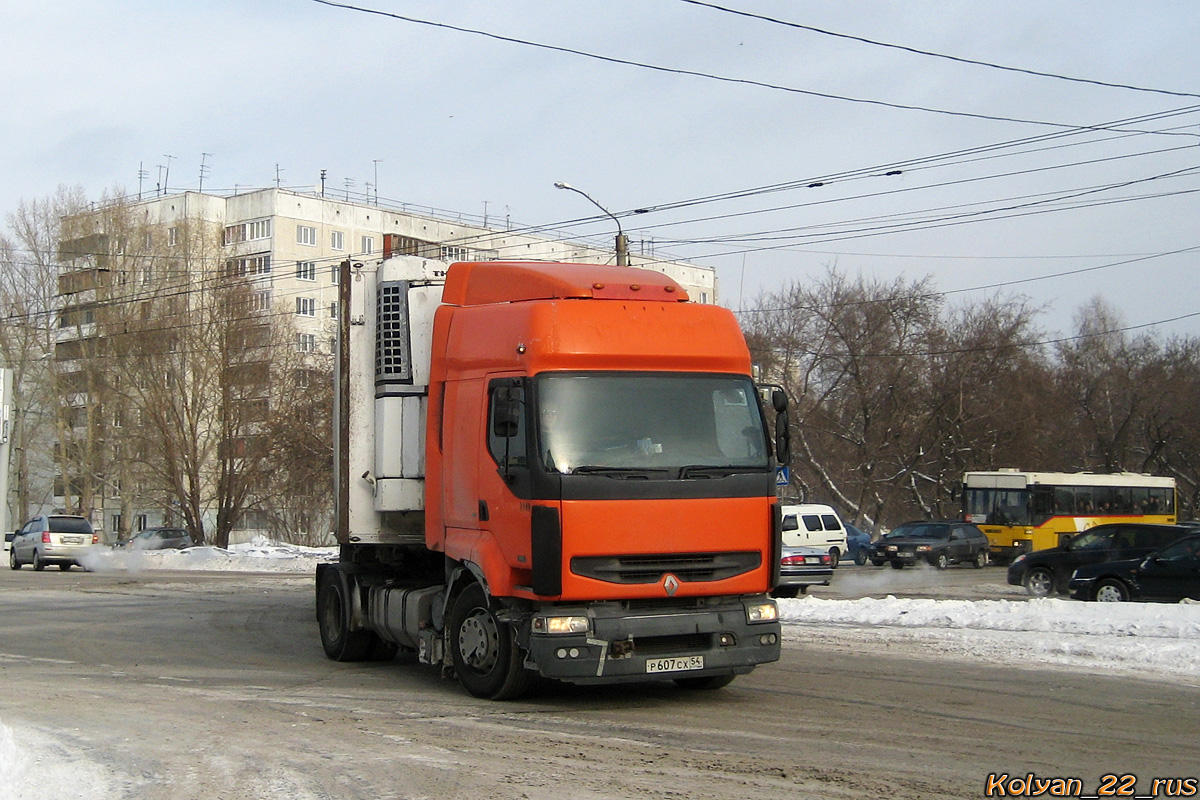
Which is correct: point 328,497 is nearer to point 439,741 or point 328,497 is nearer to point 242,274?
point 242,274

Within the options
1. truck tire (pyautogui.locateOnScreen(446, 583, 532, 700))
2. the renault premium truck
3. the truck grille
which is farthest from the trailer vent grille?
the truck grille

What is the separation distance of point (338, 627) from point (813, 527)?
19667mm

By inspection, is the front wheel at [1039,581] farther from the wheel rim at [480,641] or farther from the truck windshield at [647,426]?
the wheel rim at [480,641]

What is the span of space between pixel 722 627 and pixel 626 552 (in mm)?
1086

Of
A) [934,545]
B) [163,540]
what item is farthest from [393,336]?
[163,540]

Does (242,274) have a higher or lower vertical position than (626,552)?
higher

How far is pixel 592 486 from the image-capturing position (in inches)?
364

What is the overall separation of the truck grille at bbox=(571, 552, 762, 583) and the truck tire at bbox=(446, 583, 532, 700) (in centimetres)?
104

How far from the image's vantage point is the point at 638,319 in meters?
10.0

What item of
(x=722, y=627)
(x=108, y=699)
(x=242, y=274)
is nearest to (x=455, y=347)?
(x=722, y=627)

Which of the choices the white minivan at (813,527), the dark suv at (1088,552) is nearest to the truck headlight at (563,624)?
the dark suv at (1088,552)

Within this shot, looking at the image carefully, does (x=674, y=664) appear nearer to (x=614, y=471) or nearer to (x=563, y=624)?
(x=563, y=624)

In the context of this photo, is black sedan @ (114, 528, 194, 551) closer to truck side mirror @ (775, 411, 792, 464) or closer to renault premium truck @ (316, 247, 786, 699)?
renault premium truck @ (316, 247, 786, 699)

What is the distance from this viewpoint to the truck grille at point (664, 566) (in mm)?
9227
